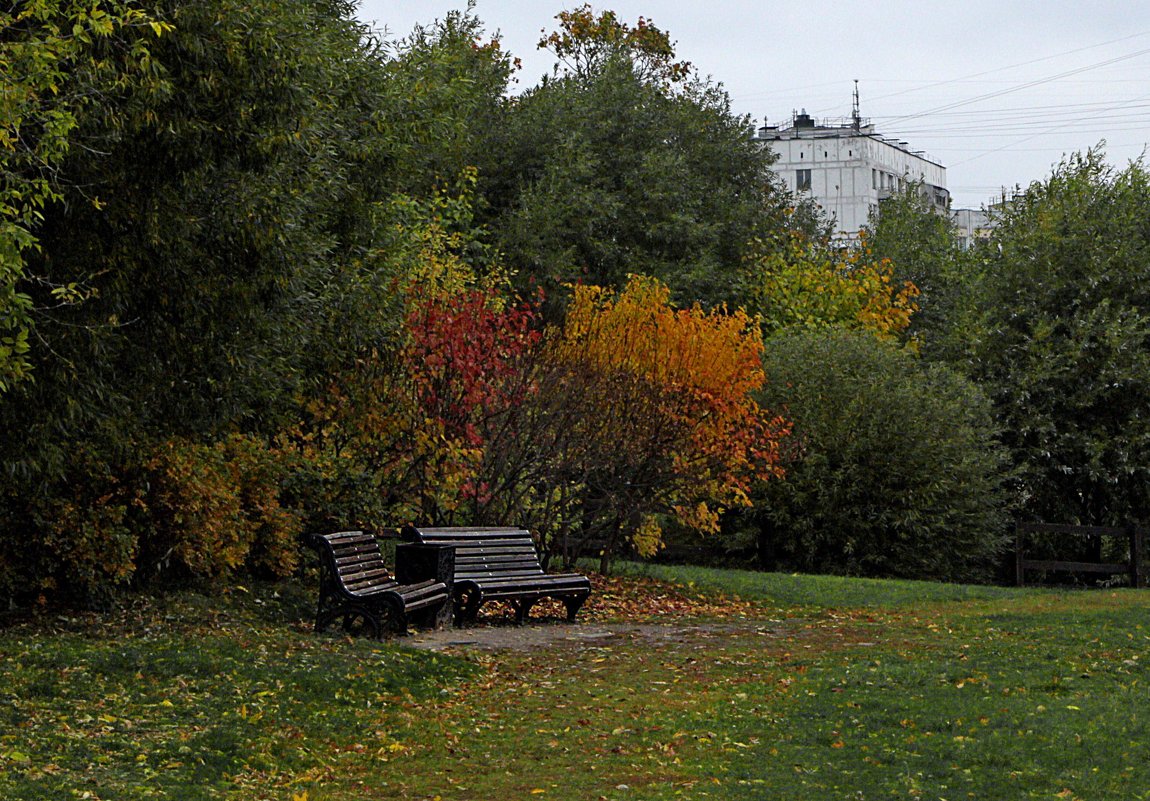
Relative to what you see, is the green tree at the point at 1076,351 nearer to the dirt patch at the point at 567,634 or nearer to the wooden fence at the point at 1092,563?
the wooden fence at the point at 1092,563

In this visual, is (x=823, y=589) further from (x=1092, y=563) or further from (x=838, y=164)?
(x=838, y=164)

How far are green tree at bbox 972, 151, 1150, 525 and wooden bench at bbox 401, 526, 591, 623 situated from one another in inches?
504

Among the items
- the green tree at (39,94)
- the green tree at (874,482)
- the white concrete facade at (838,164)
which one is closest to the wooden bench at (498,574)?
the green tree at (39,94)

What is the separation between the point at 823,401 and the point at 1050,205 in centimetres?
848

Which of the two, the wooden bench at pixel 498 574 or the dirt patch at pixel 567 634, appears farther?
the wooden bench at pixel 498 574

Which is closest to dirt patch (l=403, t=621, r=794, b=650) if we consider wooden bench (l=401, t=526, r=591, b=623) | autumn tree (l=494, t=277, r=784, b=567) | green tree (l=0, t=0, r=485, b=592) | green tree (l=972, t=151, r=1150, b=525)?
wooden bench (l=401, t=526, r=591, b=623)

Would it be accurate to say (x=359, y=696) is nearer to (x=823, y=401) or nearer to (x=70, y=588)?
(x=70, y=588)

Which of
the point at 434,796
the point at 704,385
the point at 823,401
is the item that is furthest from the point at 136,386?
the point at 823,401

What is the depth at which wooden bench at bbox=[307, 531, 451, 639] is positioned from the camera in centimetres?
1122

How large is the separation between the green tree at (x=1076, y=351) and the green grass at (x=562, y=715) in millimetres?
13194

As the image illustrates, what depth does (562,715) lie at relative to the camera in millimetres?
8516

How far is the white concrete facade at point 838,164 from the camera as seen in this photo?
81062 millimetres

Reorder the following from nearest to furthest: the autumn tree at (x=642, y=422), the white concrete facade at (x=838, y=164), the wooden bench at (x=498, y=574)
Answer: the wooden bench at (x=498, y=574)
the autumn tree at (x=642, y=422)
the white concrete facade at (x=838, y=164)

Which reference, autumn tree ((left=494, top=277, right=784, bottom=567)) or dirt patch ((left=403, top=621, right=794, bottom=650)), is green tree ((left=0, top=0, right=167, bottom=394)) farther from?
autumn tree ((left=494, top=277, right=784, bottom=567))
